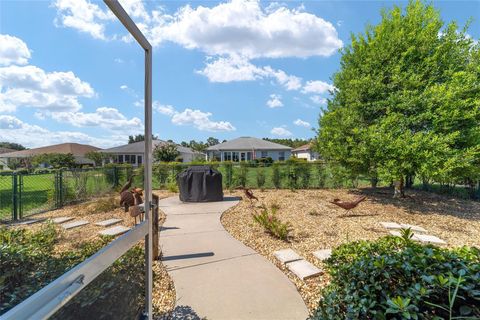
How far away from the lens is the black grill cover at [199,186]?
27.6 feet

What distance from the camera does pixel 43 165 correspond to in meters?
1.17

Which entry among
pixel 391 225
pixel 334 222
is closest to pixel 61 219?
pixel 334 222

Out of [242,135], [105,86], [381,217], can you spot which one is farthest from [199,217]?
[242,135]

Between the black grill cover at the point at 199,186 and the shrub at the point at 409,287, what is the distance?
687cm

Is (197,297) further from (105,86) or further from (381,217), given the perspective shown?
(381,217)

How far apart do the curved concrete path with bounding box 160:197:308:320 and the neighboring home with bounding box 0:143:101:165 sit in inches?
72.5

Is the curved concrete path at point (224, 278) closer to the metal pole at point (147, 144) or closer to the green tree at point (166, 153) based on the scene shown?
the metal pole at point (147, 144)

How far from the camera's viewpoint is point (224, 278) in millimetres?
3164

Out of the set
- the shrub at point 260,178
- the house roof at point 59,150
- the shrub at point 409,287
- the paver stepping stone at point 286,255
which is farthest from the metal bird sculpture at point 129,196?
the shrub at point 260,178

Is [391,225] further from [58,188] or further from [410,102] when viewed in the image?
[58,188]

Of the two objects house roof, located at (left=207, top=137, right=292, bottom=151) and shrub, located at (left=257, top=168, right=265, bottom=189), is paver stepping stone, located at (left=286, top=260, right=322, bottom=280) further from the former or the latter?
house roof, located at (left=207, top=137, right=292, bottom=151)

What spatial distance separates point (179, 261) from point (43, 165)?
9.50 feet

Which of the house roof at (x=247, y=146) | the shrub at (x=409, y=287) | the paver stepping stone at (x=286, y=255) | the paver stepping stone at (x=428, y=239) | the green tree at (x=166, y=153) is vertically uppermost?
the house roof at (x=247, y=146)

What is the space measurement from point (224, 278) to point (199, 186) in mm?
5398
